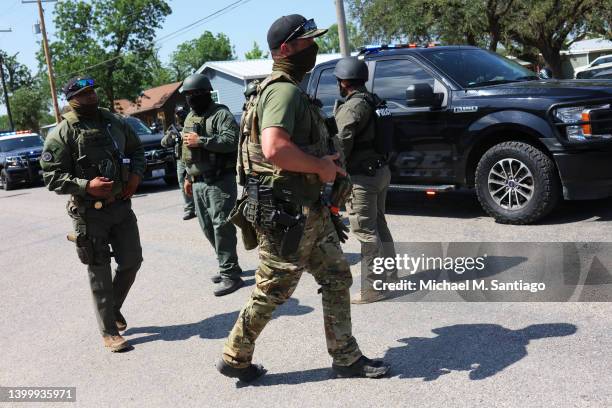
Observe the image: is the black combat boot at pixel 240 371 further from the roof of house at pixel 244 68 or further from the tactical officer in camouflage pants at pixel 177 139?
the roof of house at pixel 244 68

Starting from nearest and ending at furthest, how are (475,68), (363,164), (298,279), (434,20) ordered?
(298,279), (363,164), (475,68), (434,20)

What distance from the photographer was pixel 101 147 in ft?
14.5

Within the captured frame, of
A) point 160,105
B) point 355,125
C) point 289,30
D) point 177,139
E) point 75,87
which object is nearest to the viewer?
point 289,30

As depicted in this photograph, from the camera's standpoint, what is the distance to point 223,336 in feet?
14.9

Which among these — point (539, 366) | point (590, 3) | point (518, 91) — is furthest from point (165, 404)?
point (590, 3)

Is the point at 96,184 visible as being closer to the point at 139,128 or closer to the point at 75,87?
the point at 75,87

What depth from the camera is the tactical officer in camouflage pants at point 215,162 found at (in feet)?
17.8

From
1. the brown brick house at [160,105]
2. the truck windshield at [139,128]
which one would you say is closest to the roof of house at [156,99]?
the brown brick house at [160,105]

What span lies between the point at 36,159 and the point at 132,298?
47.3 ft

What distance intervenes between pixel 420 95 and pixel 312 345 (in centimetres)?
332

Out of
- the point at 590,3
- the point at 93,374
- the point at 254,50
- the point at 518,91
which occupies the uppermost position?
the point at 254,50

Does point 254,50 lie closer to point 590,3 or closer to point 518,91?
point 590,3

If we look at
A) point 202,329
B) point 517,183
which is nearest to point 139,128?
point 517,183

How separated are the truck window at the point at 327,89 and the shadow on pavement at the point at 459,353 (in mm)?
4460
